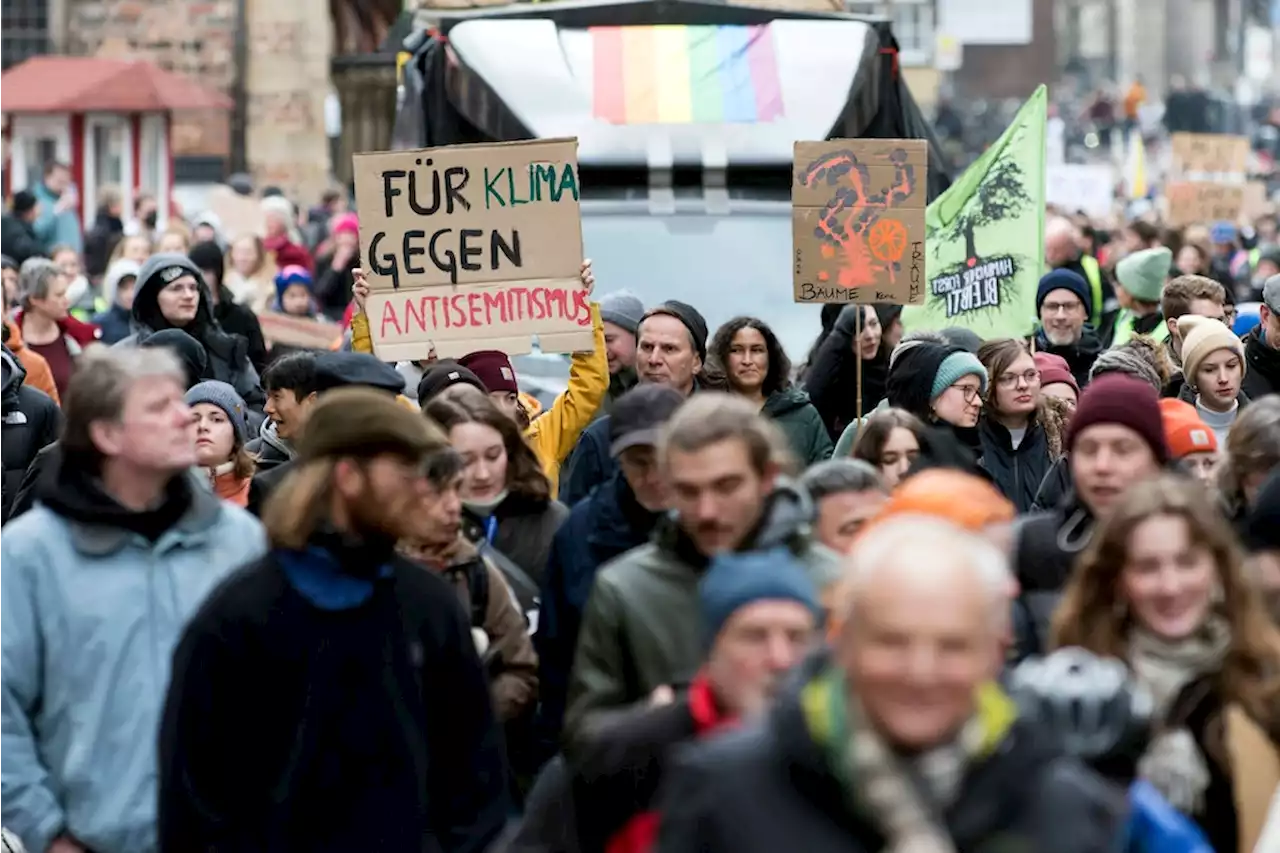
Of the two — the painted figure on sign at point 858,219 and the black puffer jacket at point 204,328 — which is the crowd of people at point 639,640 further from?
the black puffer jacket at point 204,328

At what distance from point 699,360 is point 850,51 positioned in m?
5.89

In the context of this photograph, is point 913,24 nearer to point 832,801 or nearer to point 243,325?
point 243,325

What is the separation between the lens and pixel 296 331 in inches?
647

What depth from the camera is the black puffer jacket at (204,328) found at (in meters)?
12.0

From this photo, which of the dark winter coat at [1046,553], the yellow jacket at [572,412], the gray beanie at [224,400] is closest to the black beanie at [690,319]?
the yellow jacket at [572,412]

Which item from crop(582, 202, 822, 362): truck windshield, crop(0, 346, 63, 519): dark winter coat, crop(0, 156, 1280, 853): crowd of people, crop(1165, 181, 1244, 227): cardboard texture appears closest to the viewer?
crop(0, 156, 1280, 853): crowd of people

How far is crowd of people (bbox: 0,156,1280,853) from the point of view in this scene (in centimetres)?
376

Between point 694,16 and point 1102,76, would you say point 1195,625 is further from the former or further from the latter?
point 1102,76

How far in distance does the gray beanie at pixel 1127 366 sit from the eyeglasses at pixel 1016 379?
24 cm

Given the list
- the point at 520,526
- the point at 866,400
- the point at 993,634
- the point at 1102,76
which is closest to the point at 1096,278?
the point at 866,400

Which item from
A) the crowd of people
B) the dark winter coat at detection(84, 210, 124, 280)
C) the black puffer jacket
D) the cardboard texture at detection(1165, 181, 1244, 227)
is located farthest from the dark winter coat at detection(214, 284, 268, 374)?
the dark winter coat at detection(84, 210, 124, 280)

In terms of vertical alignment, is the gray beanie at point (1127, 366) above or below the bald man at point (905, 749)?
above

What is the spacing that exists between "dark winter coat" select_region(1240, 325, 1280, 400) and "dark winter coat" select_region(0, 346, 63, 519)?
414 cm

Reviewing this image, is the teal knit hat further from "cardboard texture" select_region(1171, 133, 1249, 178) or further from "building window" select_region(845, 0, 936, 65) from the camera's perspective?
"building window" select_region(845, 0, 936, 65)
